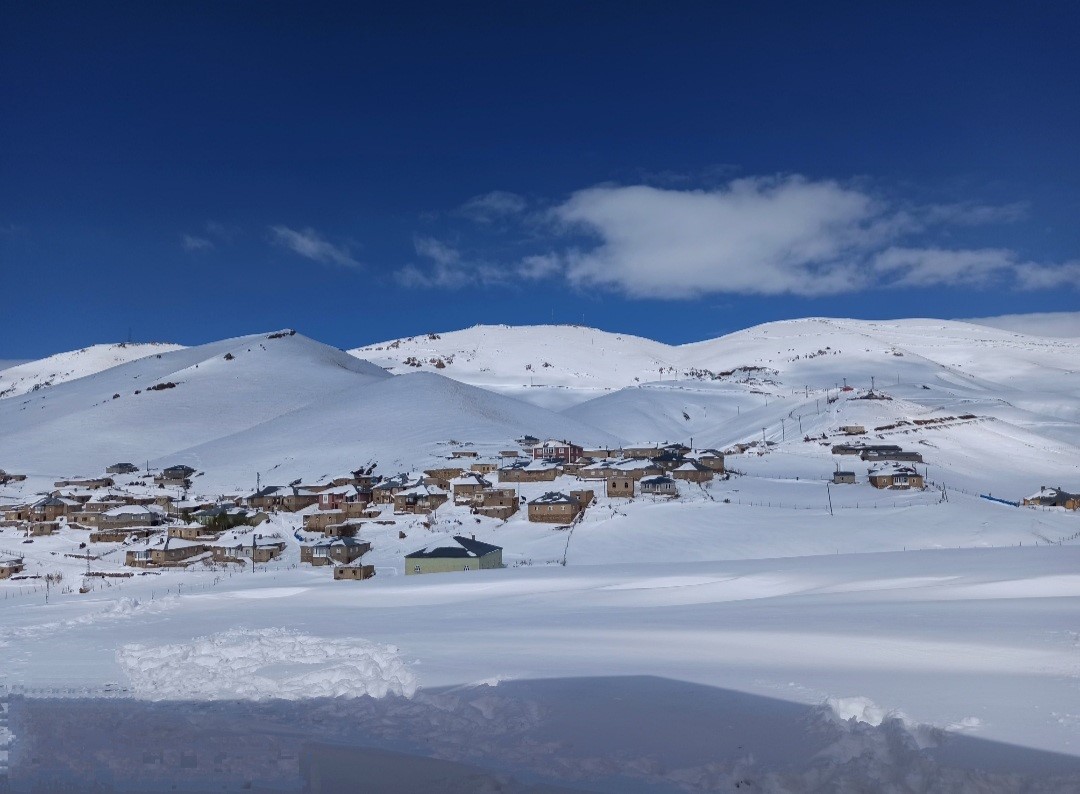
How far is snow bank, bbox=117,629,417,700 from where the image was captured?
355 inches

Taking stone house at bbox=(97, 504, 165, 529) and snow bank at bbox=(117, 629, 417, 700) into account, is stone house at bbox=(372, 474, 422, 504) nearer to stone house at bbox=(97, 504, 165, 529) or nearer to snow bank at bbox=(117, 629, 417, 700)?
stone house at bbox=(97, 504, 165, 529)

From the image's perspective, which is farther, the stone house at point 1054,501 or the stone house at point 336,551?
the stone house at point 1054,501

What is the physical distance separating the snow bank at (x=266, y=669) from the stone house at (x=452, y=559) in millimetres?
19785

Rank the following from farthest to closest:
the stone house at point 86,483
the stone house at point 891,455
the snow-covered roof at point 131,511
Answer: the stone house at point 86,483, the stone house at point 891,455, the snow-covered roof at point 131,511

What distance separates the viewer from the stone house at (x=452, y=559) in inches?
1248

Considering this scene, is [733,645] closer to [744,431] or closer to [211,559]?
[211,559]

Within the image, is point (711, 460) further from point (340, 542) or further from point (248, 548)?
point (248, 548)

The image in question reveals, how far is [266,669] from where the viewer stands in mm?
10000

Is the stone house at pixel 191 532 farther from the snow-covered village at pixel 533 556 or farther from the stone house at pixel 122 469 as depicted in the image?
the stone house at pixel 122 469

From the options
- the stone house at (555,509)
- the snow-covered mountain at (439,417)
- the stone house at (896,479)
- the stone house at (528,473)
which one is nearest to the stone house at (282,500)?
the snow-covered mountain at (439,417)

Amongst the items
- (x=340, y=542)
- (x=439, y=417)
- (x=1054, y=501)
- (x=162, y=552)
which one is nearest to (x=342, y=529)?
(x=340, y=542)

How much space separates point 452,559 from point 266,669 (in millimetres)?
21927

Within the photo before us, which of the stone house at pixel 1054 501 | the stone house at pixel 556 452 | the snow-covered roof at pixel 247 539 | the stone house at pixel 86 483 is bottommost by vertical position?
the snow-covered roof at pixel 247 539

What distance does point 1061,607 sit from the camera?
11422mm
